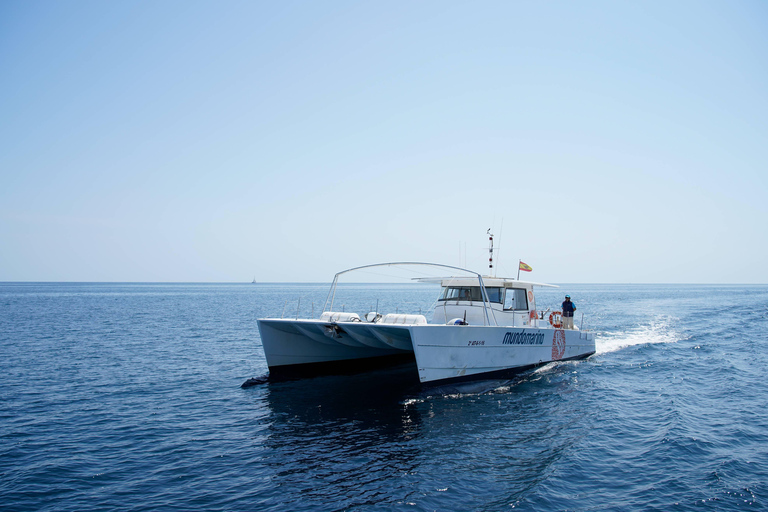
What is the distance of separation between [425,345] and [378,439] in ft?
9.98

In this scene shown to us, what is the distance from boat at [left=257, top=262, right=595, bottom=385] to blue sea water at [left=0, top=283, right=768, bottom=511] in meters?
0.72

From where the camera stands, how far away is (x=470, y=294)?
16.8 meters

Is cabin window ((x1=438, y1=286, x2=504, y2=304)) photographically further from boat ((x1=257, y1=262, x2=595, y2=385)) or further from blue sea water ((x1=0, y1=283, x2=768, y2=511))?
blue sea water ((x1=0, y1=283, x2=768, y2=511))

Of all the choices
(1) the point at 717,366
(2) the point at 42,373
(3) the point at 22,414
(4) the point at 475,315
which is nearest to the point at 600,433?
(4) the point at 475,315

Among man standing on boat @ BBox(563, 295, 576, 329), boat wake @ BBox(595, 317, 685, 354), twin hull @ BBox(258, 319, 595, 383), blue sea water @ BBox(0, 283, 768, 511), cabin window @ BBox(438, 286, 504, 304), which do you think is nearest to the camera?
blue sea water @ BBox(0, 283, 768, 511)

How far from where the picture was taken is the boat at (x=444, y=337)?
42.2 ft

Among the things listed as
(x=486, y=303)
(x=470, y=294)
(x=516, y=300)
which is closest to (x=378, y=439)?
(x=486, y=303)

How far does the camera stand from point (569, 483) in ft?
26.3

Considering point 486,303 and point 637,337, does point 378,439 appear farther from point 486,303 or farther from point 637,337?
point 637,337

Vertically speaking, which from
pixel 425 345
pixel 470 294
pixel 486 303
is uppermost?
pixel 470 294

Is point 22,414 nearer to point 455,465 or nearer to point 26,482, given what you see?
point 26,482

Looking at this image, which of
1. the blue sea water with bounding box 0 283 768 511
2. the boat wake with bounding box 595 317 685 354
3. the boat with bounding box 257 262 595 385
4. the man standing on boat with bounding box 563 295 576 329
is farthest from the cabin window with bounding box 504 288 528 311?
the boat wake with bounding box 595 317 685 354

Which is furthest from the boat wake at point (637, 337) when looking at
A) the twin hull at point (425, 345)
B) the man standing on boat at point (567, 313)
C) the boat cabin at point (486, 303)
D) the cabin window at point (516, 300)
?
the twin hull at point (425, 345)

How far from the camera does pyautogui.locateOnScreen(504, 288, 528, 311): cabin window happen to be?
17389mm
